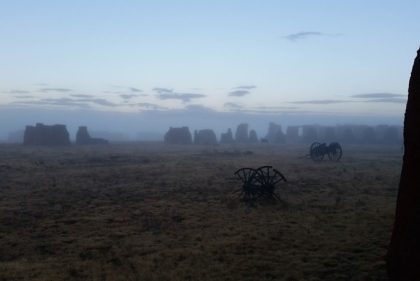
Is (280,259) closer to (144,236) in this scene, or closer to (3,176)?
(144,236)

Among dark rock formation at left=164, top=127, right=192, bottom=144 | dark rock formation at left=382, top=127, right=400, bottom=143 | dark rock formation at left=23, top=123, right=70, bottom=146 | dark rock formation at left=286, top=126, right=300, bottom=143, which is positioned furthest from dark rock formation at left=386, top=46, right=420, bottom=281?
dark rock formation at left=286, top=126, right=300, bottom=143

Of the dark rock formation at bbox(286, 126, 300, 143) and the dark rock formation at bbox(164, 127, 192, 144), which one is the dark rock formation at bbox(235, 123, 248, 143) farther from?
the dark rock formation at bbox(164, 127, 192, 144)

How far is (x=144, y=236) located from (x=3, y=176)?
16556mm

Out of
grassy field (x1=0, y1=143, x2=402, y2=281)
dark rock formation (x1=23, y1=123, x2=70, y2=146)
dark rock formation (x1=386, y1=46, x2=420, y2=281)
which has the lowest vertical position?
grassy field (x1=0, y1=143, x2=402, y2=281)

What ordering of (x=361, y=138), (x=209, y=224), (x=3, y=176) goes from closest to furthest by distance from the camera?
(x=209, y=224) < (x=3, y=176) < (x=361, y=138)

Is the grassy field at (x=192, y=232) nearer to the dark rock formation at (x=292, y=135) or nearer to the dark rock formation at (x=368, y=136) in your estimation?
the dark rock formation at (x=368, y=136)

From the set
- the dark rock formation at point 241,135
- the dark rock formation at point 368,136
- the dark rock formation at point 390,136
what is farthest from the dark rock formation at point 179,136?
the dark rock formation at point 390,136

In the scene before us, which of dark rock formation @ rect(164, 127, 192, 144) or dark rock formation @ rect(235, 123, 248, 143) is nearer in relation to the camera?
dark rock formation @ rect(164, 127, 192, 144)

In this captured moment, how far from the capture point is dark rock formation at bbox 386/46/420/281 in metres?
5.02

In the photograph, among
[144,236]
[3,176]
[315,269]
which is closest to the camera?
[315,269]

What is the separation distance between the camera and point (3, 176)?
72.7 feet

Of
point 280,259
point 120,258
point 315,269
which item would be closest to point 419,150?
point 315,269

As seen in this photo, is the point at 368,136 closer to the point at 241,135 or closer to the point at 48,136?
the point at 241,135

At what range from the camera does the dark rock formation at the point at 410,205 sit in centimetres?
502
